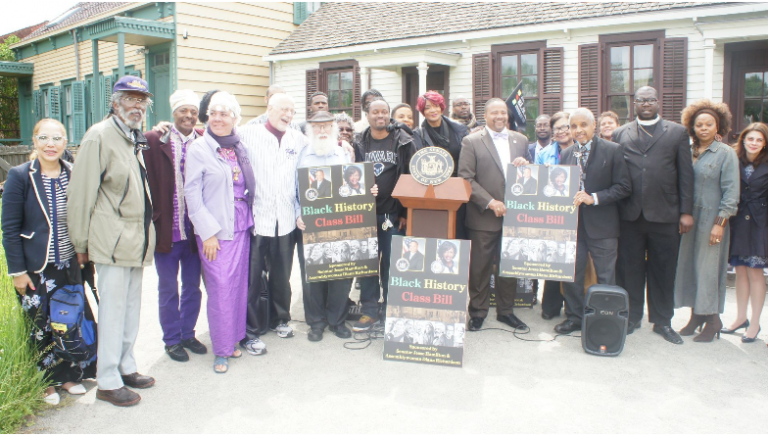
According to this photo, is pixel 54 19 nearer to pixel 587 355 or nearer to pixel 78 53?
pixel 78 53

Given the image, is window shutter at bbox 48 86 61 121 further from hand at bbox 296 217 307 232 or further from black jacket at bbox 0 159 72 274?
black jacket at bbox 0 159 72 274

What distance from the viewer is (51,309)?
368cm

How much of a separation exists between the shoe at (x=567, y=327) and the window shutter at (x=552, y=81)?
263 inches

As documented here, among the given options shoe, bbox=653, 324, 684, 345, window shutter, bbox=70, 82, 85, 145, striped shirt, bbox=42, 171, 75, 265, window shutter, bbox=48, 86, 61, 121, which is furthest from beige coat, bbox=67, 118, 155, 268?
window shutter, bbox=48, 86, 61, 121

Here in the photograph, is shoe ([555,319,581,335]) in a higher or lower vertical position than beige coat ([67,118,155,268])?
lower

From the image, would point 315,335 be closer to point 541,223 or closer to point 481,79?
point 541,223

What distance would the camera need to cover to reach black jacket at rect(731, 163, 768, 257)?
4816mm

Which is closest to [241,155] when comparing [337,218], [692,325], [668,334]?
[337,218]

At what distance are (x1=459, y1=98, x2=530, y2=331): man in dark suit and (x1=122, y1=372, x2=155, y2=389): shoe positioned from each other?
286cm

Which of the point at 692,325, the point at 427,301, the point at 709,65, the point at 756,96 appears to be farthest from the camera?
the point at 756,96

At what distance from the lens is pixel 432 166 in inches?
178

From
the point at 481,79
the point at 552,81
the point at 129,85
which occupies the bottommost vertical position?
the point at 129,85

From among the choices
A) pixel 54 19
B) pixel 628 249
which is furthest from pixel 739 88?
pixel 54 19

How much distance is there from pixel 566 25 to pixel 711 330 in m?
7.25
